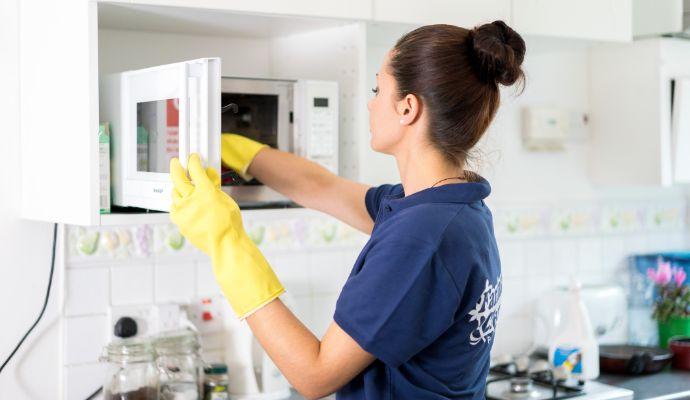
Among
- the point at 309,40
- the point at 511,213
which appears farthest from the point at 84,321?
the point at 511,213

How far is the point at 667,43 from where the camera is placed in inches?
105

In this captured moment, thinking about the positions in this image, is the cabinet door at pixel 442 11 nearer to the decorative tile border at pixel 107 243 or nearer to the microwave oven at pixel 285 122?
the microwave oven at pixel 285 122

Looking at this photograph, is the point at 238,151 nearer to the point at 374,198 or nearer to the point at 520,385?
the point at 374,198

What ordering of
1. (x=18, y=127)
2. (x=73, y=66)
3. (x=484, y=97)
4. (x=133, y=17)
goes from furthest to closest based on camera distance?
(x=18, y=127), (x=133, y=17), (x=73, y=66), (x=484, y=97)

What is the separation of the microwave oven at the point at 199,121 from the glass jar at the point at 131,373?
1.19 feet

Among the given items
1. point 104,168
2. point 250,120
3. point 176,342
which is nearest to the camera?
point 104,168

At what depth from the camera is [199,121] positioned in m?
1.49

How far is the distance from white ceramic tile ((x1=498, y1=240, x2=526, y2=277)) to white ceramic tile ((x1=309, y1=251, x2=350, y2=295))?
554 millimetres

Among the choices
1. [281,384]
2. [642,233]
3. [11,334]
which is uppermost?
[642,233]

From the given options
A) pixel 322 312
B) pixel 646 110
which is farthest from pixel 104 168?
pixel 646 110

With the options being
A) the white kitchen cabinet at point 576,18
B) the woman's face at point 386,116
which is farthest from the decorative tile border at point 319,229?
the white kitchen cabinet at point 576,18

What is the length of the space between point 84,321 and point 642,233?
1.89m

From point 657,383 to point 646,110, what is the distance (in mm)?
815

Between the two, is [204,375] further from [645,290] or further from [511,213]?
[645,290]
